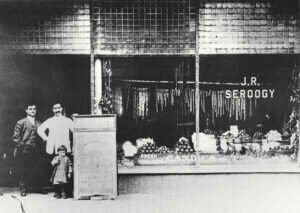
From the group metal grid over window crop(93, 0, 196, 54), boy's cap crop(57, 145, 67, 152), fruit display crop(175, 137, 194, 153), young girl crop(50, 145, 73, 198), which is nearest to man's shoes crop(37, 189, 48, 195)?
young girl crop(50, 145, 73, 198)

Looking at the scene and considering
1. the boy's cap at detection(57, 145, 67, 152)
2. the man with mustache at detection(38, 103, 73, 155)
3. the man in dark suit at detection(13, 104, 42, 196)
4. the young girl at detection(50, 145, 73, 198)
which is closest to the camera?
the young girl at detection(50, 145, 73, 198)

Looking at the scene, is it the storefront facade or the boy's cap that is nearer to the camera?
the boy's cap

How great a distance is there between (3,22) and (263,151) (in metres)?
5.67

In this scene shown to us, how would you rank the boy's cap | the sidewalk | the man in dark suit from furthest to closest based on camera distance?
1. the man in dark suit
2. the boy's cap
3. the sidewalk

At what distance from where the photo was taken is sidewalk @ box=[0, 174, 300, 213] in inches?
340

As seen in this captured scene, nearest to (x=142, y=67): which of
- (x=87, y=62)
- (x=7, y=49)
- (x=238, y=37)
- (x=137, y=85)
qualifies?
(x=137, y=85)

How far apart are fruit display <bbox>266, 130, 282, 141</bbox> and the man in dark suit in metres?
4.49

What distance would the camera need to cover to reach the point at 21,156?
9.63 meters

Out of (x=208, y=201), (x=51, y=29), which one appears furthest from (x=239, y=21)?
(x=51, y=29)

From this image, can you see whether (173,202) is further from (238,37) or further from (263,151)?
(238,37)

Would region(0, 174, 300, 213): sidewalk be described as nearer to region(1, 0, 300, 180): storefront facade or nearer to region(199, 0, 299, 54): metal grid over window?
region(1, 0, 300, 180): storefront facade

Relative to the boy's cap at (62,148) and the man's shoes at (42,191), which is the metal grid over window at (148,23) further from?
the man's shoes at (42,191)

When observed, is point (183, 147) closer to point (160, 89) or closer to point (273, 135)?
point (160, 89)

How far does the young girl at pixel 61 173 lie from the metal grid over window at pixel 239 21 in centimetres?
333
